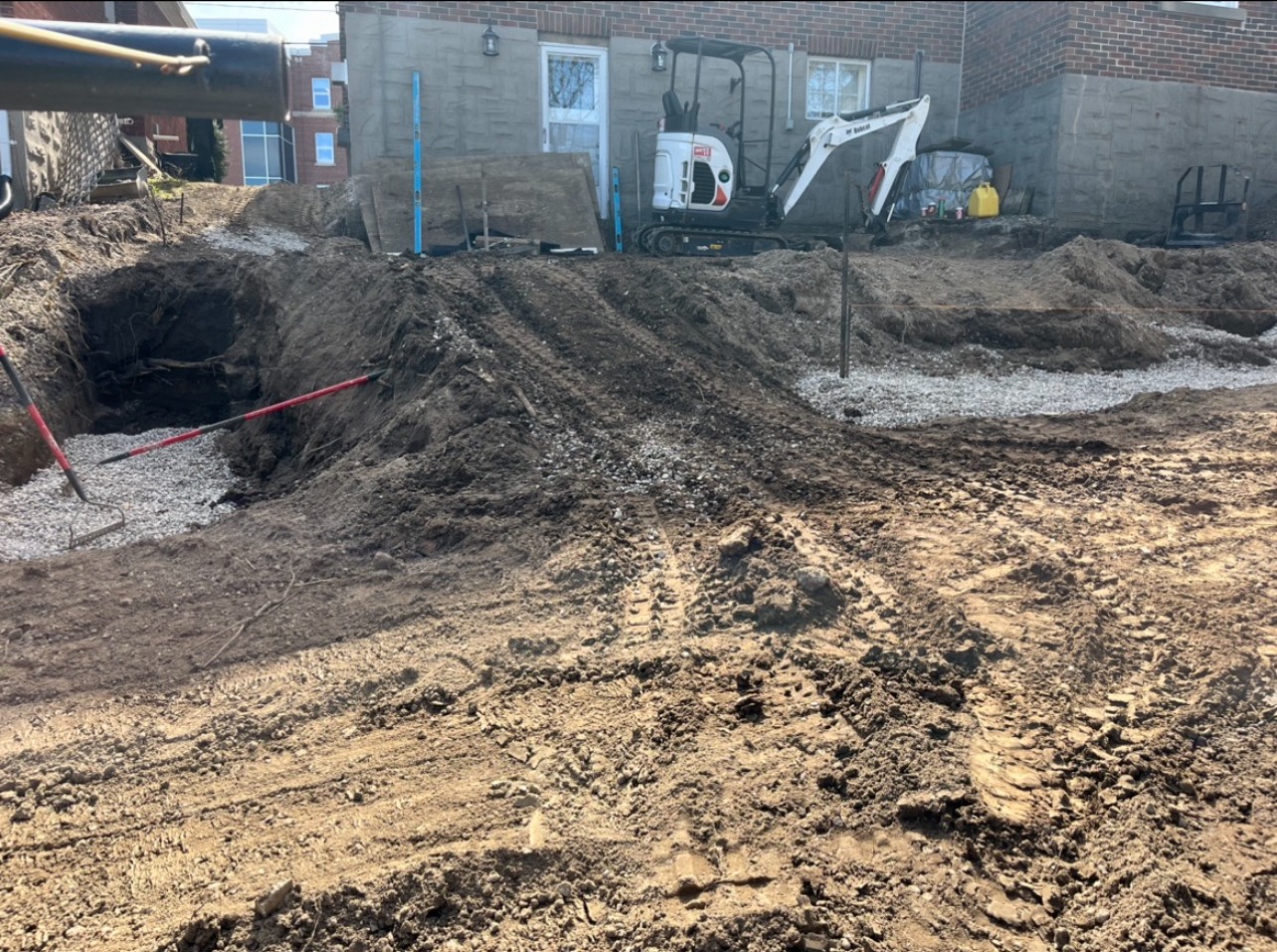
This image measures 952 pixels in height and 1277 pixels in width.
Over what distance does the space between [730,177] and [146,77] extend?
1144 centimetres

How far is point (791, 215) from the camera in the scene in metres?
14.1

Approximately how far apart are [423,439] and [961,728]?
12.6ft

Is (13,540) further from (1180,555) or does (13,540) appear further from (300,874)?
(1180,555)

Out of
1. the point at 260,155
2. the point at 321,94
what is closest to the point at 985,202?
the point at 260,155

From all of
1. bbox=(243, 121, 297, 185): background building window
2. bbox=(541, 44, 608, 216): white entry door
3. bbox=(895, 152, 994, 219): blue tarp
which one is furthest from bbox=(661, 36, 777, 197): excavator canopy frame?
bbox=(243, 121, 297, 185): background building window

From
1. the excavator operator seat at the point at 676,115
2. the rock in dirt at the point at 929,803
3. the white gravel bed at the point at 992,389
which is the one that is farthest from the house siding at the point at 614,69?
the rock in dirt at the point at 929,803

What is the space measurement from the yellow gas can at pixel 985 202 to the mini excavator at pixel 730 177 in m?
1.40

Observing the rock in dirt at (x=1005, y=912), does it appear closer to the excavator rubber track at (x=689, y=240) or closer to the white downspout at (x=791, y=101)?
the excavator rubber track at (x=689, y=240)

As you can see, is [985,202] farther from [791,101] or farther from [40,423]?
[40,423]

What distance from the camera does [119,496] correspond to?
6.29 metres

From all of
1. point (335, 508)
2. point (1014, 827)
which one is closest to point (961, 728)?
point (1014, 827)

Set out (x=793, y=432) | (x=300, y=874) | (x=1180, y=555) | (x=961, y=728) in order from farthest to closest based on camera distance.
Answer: (x=793, y=432)
(x=1180, y=555)
(x=961, y=728)
(x=300, y=874)

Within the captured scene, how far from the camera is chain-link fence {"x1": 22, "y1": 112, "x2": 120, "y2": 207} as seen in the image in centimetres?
969

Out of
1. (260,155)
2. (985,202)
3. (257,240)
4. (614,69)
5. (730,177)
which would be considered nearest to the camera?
(257,240)
